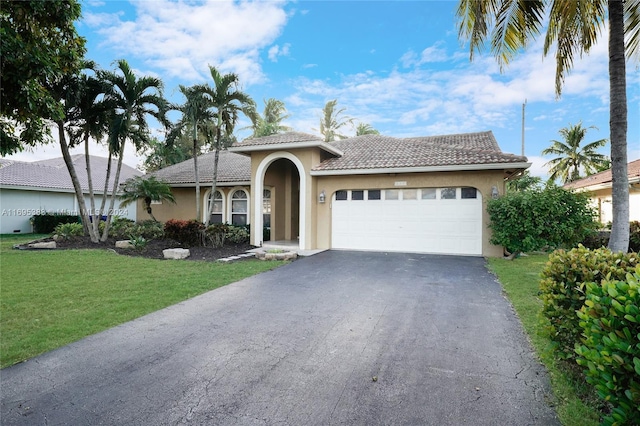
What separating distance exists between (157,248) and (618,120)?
14.5m

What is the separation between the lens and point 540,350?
3.99 metres

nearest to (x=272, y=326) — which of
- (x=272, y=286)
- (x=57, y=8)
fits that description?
(x=272, y=286)

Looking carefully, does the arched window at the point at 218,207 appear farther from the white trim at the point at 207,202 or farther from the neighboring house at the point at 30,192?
the neighboring house at the point at 30,192

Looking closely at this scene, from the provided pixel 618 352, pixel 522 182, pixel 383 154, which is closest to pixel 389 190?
pixel 383 154

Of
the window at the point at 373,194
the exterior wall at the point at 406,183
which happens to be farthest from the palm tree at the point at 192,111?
the window at the point at 373,194

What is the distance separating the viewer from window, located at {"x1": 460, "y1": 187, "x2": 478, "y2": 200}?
12.0 m

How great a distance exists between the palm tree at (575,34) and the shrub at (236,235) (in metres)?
11.3

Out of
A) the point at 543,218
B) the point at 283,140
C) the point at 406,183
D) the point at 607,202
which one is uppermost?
the point at 283,140

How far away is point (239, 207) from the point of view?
17.5 m

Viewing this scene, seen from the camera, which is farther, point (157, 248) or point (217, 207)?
point (217, 207)

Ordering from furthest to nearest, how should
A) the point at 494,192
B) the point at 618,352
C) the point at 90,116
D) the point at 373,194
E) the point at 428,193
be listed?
the point at 373,194, the point at 90,116, the point at 428,193, the point at 494,192, the point at 618,352

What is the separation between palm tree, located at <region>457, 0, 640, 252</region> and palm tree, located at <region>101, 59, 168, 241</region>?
38.6 ft

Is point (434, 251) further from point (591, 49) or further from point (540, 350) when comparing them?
point (540, 350)

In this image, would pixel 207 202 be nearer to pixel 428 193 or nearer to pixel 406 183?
pixel 406 183
